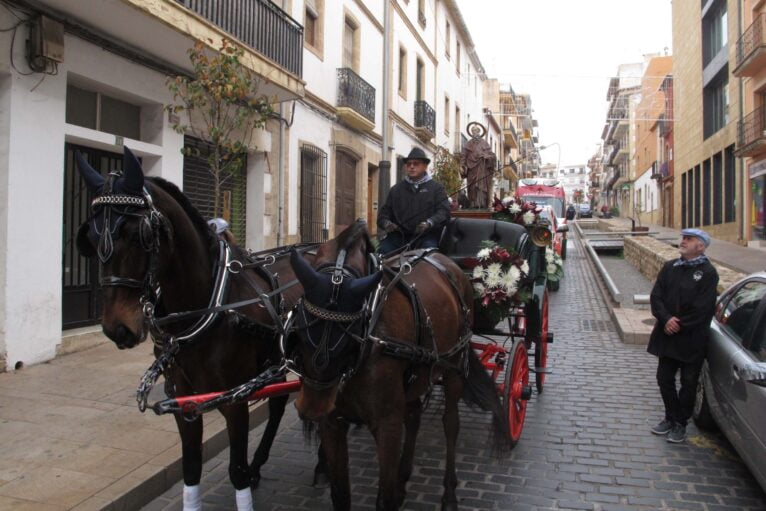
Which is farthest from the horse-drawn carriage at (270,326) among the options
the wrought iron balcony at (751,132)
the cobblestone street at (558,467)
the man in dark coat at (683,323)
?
the wrought iron balcony at (751,132)

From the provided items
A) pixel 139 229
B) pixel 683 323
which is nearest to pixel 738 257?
pixel 683 323

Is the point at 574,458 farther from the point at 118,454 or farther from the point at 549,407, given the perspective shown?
the point at 118,454

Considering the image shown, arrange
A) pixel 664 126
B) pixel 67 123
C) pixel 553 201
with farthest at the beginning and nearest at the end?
1. pixel 664 126
2. pixel 553 201
3. pixel 67 123

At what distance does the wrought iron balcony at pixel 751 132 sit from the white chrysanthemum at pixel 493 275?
17.5 m

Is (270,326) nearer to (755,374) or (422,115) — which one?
(755,374)

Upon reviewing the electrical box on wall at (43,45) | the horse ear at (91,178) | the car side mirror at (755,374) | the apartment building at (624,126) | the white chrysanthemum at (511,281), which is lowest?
the car side mirror at (755,374)

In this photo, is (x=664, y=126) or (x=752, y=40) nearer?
(x=752, y=40)

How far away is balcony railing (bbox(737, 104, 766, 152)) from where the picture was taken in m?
19.4

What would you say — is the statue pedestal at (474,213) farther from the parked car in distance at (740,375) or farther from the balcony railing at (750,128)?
→ the balcony railing at (750,128)

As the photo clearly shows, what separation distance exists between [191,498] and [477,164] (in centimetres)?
691

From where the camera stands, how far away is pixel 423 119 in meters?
20.6

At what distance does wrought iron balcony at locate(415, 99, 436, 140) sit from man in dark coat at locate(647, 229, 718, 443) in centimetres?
1584

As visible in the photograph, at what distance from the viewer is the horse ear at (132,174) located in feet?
9.02

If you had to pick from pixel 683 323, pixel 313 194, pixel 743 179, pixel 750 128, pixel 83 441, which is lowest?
pixel 83 441
